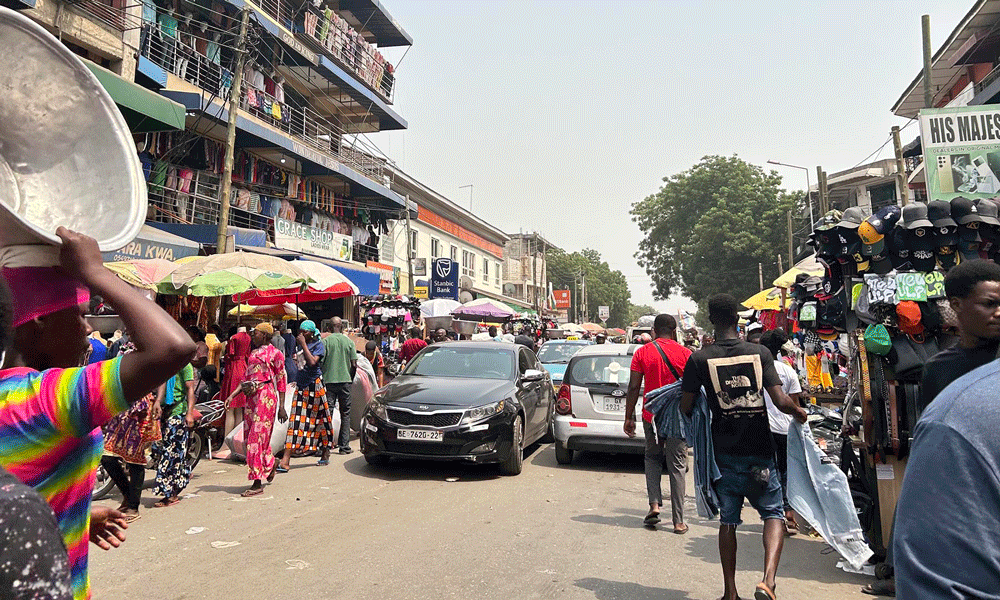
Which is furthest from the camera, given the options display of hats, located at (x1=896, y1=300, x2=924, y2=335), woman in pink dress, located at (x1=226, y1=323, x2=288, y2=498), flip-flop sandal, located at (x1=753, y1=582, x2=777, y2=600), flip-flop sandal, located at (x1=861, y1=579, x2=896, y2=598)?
woman in pink dress, located at (x1=226, y1=323, x2=288, y2=498)

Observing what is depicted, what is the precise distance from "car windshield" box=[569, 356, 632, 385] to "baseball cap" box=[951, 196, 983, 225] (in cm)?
468

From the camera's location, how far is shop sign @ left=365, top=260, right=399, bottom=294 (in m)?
28.2

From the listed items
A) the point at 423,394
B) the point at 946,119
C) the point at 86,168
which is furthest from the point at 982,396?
the point at 946,119

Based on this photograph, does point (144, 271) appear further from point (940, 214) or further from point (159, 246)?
point (940, 214)

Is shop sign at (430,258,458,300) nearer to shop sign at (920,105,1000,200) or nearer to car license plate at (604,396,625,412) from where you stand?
shop sign at (920,105,1000,200)

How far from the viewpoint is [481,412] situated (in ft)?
27.6

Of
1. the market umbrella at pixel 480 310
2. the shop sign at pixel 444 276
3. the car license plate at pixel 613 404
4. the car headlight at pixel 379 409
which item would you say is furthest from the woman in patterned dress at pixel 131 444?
the shop sign at pixel 444 276

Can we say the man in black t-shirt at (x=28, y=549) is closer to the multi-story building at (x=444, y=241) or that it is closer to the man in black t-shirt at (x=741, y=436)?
the man in black t-shirt at (x=741, y=436)

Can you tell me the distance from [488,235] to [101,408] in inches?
1856

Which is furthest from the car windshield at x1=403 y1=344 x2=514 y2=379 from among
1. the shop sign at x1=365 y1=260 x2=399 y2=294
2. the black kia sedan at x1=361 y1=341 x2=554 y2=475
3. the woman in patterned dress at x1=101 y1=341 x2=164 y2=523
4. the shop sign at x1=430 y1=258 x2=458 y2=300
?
the shop sign at x1=430 y1=258 x2=458 y2=300

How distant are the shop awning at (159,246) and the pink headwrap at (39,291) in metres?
11.3

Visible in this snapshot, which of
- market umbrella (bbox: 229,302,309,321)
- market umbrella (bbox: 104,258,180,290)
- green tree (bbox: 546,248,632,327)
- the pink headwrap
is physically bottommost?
the pink headwrap

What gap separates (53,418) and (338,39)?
2646 cm

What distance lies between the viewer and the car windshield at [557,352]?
15.6 meters
